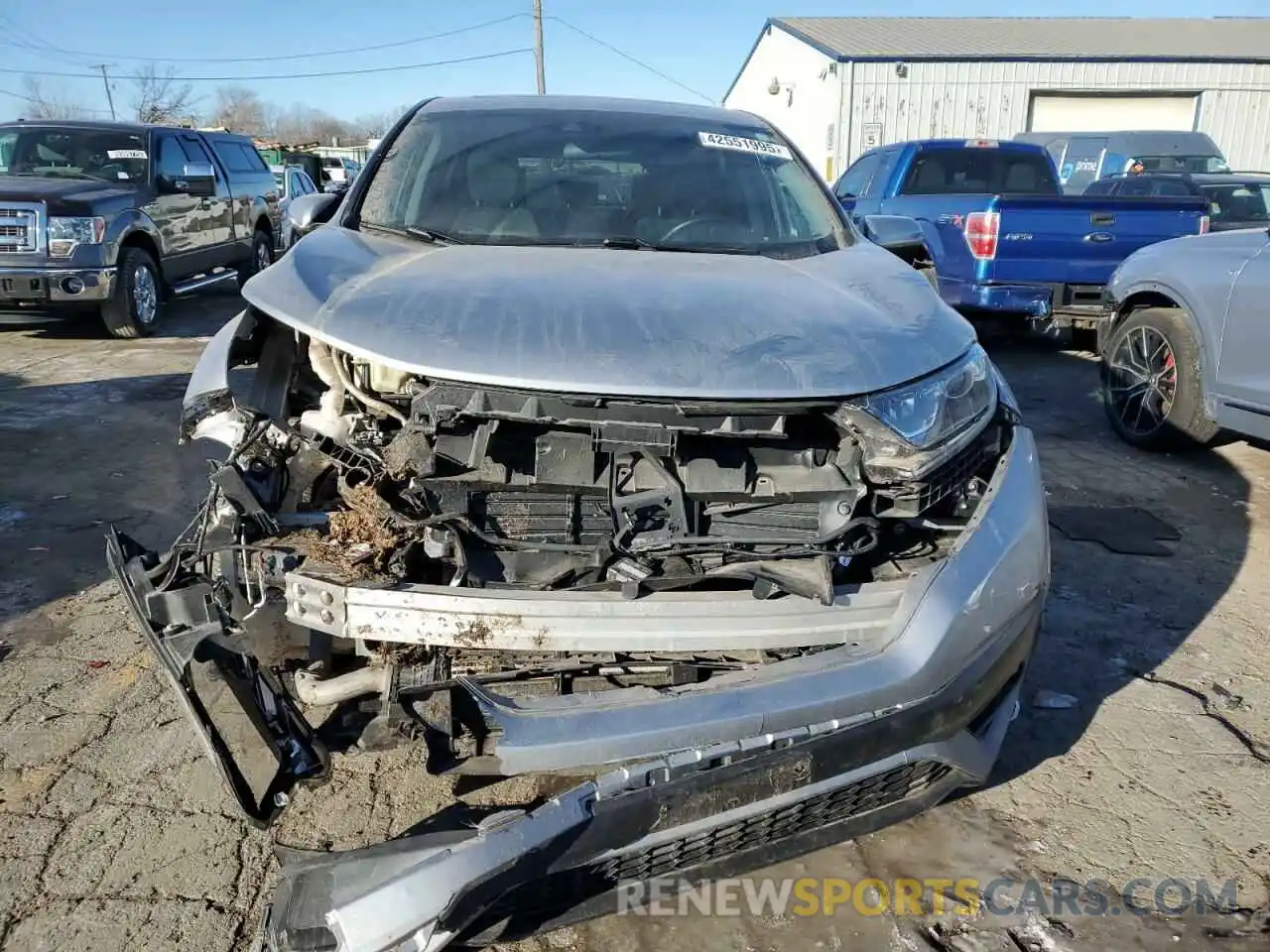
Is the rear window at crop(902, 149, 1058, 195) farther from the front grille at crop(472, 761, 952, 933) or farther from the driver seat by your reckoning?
the front grille at crop(472, 761, 952, 933)

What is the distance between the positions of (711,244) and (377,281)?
4.07ft

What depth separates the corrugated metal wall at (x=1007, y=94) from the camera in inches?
1018

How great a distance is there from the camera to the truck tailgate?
7398mm

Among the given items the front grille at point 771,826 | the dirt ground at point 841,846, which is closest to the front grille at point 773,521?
the front grille at point 771,826

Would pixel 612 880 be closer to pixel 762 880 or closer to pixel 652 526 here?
pixel 762 880

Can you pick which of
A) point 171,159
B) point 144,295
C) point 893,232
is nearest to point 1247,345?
point 893,232

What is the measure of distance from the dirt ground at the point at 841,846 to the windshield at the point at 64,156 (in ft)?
19.1

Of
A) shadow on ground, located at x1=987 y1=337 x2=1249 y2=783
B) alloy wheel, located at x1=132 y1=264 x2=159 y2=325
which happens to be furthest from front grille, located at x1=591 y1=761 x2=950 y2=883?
alloy wheel, located at x1=132 y1=264 x2=159 y2=325

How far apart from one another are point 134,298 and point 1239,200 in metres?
11.8

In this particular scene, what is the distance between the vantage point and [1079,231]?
7422mm

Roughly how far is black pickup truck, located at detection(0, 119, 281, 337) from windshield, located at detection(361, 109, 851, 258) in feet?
19.1

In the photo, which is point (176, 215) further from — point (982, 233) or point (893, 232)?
point (893, 232)

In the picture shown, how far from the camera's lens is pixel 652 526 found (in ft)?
6.97

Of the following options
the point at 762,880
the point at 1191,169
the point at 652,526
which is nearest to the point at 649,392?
the point at 652,526
